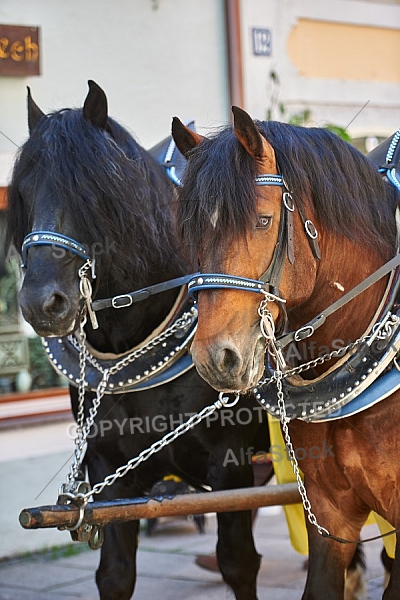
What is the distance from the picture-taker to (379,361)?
2.53m

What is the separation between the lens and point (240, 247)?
7.43 feet

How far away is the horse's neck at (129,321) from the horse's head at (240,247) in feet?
3.00

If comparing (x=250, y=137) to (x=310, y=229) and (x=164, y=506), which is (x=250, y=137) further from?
(x=164, y=506)

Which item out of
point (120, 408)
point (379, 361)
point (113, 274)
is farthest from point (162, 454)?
point (379, 361)

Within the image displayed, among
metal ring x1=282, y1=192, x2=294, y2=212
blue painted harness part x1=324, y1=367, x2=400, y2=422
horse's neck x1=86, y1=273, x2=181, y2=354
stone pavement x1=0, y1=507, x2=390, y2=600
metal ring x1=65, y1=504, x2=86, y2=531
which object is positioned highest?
metal ring x1=282, y1=192, x2=294, y2=212

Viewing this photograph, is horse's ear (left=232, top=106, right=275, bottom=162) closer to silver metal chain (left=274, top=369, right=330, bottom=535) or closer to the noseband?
the noseband

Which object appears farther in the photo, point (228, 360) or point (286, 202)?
point (286, 202)

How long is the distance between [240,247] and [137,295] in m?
0.97

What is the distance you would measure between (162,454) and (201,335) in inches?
47.3

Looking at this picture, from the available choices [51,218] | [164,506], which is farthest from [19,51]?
[164,506]

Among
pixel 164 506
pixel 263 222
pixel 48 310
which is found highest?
pixel 263 222

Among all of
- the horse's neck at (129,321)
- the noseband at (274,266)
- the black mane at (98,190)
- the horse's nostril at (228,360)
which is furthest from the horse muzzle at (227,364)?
the horse's neck at (129,321)

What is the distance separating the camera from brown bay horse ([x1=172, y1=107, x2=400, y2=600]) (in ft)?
7.32

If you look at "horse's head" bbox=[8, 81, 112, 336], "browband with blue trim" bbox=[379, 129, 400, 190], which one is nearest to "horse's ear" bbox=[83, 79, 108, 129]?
"horse's head" bbox=[8, 81, 112, 336]
